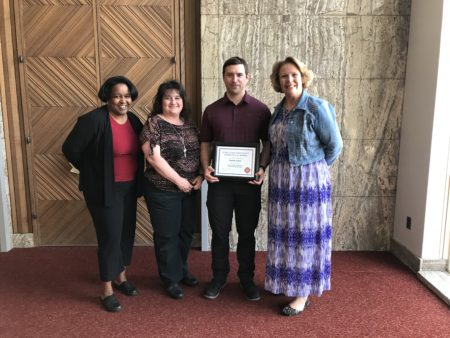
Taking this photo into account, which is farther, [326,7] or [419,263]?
[326,7]

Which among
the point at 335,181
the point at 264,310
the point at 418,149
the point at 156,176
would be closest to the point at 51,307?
the point at 156,176

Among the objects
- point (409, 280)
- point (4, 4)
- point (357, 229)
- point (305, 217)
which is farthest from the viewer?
point (357, 229)

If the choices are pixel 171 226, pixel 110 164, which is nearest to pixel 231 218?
pixel 171 226

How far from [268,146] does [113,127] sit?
3.49 ft

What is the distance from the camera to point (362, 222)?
12.4 feet

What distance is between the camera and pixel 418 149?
3.30 metres

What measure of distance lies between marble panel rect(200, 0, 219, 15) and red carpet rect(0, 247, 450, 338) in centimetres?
226

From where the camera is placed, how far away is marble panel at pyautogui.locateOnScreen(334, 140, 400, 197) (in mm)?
3639

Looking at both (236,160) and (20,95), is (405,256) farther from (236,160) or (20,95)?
(20,95)

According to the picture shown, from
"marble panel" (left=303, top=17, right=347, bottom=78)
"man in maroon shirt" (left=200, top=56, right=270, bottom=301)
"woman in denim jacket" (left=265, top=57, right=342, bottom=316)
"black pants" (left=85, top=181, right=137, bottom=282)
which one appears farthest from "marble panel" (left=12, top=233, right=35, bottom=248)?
"marble panel" (left=303, top=17, right=347, bottom=78)

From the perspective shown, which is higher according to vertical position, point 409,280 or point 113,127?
point 113,127

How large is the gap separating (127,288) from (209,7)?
2.46 m

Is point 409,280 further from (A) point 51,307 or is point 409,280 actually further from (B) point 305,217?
(A) point 51,307

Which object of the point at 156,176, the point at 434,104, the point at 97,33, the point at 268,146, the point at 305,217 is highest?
the point at 97,33
